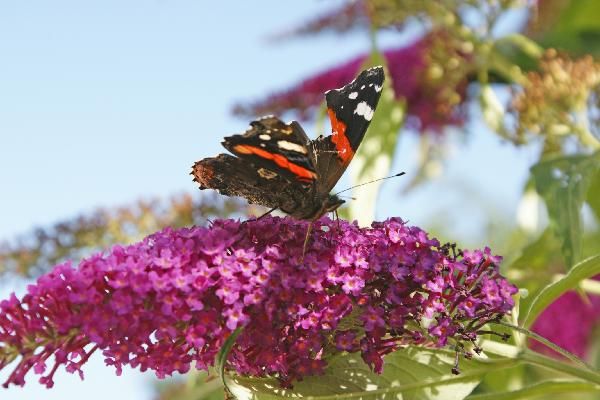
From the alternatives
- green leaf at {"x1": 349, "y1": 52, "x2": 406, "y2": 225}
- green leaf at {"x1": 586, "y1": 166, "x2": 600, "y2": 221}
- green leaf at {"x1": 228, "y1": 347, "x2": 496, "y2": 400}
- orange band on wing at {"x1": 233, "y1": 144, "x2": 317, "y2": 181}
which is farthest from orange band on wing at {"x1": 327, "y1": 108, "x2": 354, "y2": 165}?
green leaf at {"x1": 586, "y1": 166, "x2": 600, "y2": 221}

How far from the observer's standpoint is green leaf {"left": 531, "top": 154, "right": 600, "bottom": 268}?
2.40m

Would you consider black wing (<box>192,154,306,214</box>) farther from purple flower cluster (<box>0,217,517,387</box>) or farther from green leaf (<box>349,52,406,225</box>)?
green leaf (<box>349,52,406,225</box>)

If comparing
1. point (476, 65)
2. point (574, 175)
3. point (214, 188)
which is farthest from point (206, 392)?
point (476, 65)

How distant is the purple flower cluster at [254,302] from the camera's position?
1.75 m

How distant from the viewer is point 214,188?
2.22 m

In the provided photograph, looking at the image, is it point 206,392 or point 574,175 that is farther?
point 206,392

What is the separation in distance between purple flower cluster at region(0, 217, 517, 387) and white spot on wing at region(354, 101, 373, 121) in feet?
1.18

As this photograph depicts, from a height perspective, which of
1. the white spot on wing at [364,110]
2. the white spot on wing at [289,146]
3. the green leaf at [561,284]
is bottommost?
the green leaf at [561,284]

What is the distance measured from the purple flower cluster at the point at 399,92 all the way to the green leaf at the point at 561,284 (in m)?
1.52

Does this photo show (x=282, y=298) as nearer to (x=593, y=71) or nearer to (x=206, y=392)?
(x=206, y=392)

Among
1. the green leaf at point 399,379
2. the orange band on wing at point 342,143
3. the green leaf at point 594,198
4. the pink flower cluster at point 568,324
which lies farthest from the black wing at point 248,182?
the pink flower cluster at point 568,324

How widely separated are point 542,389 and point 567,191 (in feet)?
2.46

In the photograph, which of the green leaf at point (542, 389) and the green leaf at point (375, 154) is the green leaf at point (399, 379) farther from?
the green leaf at point (375, 154)

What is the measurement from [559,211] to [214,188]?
951 mm
